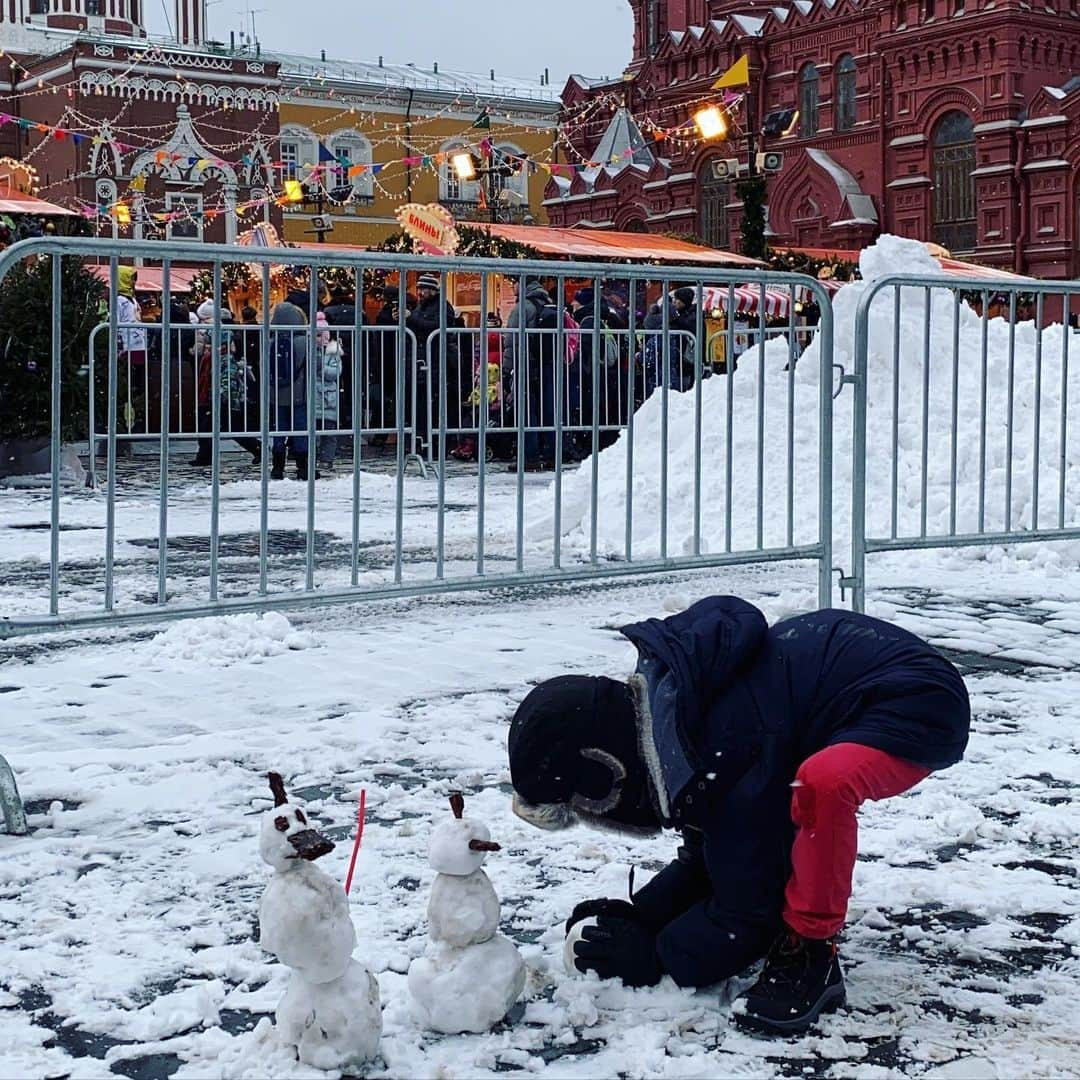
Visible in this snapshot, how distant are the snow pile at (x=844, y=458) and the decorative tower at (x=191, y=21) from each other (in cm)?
5176

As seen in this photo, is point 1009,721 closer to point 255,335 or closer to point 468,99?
point 255,335

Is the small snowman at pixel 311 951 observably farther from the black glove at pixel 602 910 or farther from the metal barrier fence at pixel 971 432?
the metal barrier fence at pixel 971 432

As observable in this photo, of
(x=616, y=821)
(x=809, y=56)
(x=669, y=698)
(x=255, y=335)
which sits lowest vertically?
(x=616, y=821)

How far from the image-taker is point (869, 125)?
36031 mm

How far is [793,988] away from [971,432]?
18.7ft

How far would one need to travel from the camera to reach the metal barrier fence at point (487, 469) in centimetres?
456

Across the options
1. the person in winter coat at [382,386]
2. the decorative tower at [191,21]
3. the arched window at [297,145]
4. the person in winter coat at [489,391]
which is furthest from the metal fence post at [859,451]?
the decorative tower at [191,21]

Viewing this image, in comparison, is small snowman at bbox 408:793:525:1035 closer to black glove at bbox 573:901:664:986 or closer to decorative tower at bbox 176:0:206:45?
black glove at bbox 573:901:664:986

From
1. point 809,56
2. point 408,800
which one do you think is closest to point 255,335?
point 408,800

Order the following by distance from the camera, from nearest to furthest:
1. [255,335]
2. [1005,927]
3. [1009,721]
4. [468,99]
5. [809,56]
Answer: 1. [1005,927]
2. [1009,721]
3. [255,335]
4. [809,56]
5. [468,99]

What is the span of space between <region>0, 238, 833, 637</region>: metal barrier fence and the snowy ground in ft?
1.12

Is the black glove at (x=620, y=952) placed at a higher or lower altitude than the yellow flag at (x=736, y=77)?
lower

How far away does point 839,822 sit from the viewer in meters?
2.51

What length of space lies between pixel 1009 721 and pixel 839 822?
2.28m
